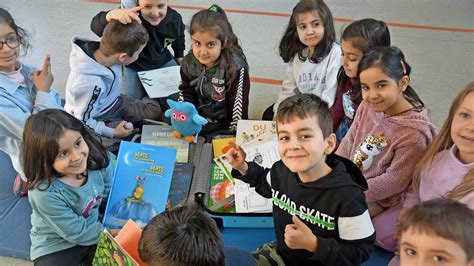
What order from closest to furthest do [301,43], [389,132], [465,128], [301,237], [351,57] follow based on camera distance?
[301,237], [465,128], [389,132], [351,57], [301,43]

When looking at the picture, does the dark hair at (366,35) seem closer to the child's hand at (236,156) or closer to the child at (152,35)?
the child's hand at (236,156)

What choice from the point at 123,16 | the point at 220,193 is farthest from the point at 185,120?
the point at 123,16

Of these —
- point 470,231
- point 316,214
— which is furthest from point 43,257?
point 470,231

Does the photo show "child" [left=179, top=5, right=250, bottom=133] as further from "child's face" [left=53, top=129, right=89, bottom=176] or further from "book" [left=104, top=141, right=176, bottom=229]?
"child's face" [left=53, top=129, right=89, bottom=176]

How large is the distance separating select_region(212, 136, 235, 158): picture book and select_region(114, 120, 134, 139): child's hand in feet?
1.34

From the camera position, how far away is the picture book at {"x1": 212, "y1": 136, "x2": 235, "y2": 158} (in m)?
1.86

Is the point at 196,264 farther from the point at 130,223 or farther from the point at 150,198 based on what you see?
the point at 150,198

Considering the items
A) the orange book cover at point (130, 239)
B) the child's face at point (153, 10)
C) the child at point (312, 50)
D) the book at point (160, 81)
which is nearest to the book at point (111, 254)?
the orange book cover at point (130, 239)

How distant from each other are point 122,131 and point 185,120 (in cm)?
35

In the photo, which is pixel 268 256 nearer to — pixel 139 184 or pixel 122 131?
pixel 139 184

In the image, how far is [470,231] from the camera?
2.79ft

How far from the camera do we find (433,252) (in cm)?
83

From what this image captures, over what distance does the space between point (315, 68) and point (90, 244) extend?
1.25 metres

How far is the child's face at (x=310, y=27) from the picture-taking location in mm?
1927
